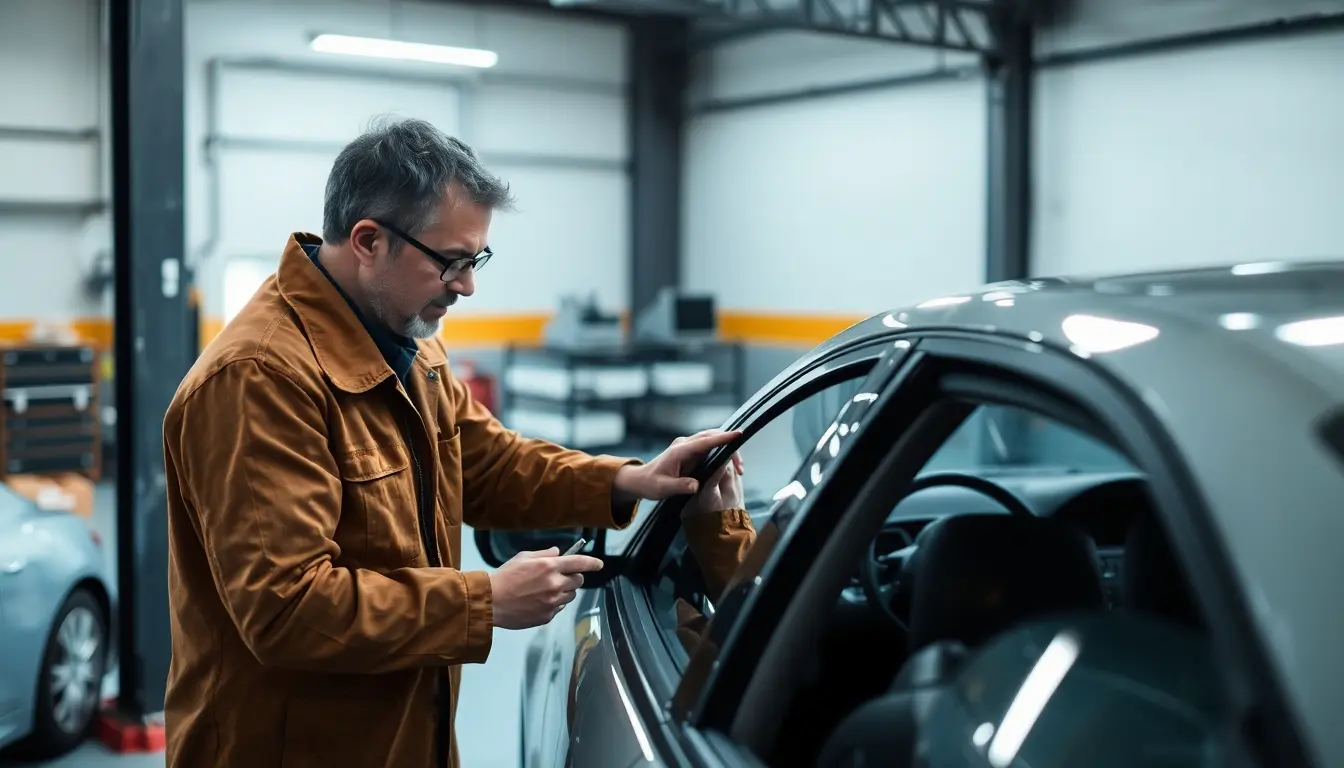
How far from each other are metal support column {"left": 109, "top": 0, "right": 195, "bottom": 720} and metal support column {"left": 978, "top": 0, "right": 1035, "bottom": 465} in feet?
20.8

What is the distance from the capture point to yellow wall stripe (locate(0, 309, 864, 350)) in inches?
434

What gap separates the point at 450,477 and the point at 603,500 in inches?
10.7

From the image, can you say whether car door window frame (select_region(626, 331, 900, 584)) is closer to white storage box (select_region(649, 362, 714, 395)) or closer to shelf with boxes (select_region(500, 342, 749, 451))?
shelf with boxes (select_region(500, 342, 749, 451))

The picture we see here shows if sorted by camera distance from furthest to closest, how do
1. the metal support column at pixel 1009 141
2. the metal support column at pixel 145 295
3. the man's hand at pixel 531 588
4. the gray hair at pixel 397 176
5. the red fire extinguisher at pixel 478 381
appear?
1. the red fire extinguisher at pixel 478 381
2. the metal support column at pixel 1009 141
3. the metal support column at pixel 145 295
4. the gray hair at pixel 397 176
5. the man's hand at pixel 531 588

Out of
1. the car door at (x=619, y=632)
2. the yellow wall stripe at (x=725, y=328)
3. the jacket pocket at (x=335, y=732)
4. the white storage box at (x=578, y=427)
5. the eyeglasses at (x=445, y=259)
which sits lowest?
the white storage box at (x=578, y=427)

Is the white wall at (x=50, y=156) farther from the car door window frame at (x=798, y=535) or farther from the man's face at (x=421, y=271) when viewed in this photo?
the car door window frame at (x=798, y=535)

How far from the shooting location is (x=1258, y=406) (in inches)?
31.8

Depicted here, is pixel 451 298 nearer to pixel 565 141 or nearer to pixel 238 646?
pixel 238 646

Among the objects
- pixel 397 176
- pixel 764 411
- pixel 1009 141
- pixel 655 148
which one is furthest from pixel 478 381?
pixel 764 411

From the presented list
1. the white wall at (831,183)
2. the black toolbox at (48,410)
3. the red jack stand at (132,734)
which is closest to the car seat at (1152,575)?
the red jack stand at (132,734)

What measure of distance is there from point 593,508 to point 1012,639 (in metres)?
1.10

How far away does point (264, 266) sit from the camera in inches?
416

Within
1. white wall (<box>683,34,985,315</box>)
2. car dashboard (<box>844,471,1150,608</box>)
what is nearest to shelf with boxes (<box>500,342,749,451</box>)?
white wall (<box>683,34,985,315</box>)

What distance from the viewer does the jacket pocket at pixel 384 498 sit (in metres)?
1.67
